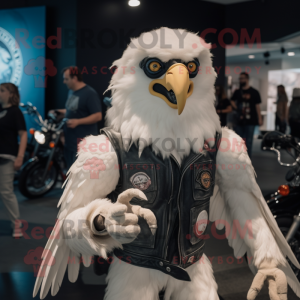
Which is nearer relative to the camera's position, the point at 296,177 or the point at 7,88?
the point at 296,177

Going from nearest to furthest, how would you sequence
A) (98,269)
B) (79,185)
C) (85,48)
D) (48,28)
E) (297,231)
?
(79,185) < (98,269) < (297,231) < (85,48) < (48,28)

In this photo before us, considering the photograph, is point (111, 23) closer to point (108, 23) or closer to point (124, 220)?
point (108, 23)

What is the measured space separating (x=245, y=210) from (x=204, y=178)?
241 millimetres

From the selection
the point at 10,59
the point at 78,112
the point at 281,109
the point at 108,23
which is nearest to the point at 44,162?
the point at 78,112

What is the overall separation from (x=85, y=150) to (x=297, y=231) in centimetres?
150

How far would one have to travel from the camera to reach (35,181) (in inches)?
167

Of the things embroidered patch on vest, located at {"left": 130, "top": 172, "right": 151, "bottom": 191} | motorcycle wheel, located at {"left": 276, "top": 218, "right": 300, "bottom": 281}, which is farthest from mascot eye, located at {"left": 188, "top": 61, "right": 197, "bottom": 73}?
motorcycle wheel, located at {"left": 276, "top": 218, "right": 300, "bottom": 281}

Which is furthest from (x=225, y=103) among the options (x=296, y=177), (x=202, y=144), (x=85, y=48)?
(x=202, y=144)

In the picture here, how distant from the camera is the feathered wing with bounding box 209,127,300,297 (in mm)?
1223

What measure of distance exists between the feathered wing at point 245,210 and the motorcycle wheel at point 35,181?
10.9 feet

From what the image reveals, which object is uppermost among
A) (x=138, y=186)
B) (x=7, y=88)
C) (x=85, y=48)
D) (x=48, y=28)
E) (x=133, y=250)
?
(x=48, y=28)

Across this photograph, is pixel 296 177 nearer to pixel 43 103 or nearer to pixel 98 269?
pixel 98 269

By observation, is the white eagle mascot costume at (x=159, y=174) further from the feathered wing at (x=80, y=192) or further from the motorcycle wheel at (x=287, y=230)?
the motorcycle wheel at (x=287, y=230)

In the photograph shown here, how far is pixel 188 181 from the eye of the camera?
1143 millimetres
